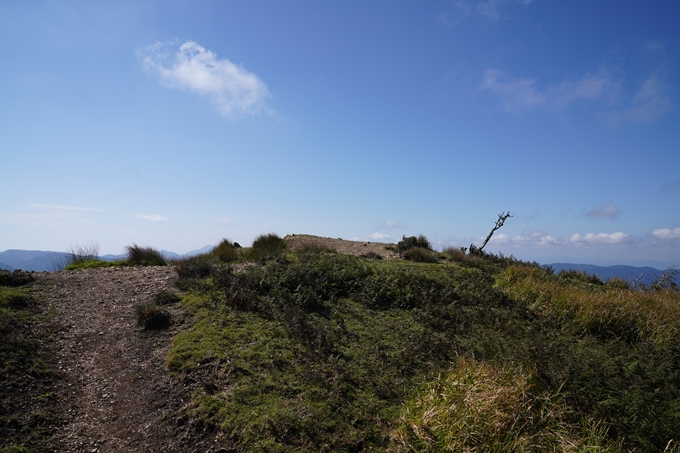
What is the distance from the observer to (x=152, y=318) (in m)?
7.31

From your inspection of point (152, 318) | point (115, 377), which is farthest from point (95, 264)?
point (115, 377)

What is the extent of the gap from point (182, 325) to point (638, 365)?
25.2ft

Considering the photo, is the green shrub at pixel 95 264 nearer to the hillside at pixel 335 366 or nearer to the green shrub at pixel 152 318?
the hillside at pixel 335 366

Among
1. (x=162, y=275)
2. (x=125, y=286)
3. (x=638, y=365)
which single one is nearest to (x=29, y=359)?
(x=125, y=286)

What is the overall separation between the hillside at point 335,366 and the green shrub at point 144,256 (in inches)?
152

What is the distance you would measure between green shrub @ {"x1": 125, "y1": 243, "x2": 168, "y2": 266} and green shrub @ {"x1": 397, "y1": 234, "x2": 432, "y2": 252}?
9.65 meters

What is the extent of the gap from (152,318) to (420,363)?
4.91 meters

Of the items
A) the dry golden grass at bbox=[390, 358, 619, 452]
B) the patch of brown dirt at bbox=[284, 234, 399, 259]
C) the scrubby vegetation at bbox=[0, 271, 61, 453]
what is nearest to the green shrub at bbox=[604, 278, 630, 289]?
the patch of brown dirt at bbox=[284, 234, 399, 259]

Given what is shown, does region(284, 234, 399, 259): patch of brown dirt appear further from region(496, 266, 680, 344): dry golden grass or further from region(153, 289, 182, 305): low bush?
region(153, 289, 182, 305): low bush

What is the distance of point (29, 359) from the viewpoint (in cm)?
591

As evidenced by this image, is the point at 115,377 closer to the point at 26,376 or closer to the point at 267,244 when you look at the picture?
the point at 26,376

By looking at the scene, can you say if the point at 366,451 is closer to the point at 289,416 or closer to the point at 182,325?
the point at 289,416

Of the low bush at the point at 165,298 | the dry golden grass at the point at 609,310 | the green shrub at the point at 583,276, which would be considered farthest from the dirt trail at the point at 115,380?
the green shrub at the point at 583,276

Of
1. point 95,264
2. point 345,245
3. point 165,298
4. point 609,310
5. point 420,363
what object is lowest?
point 420,363
